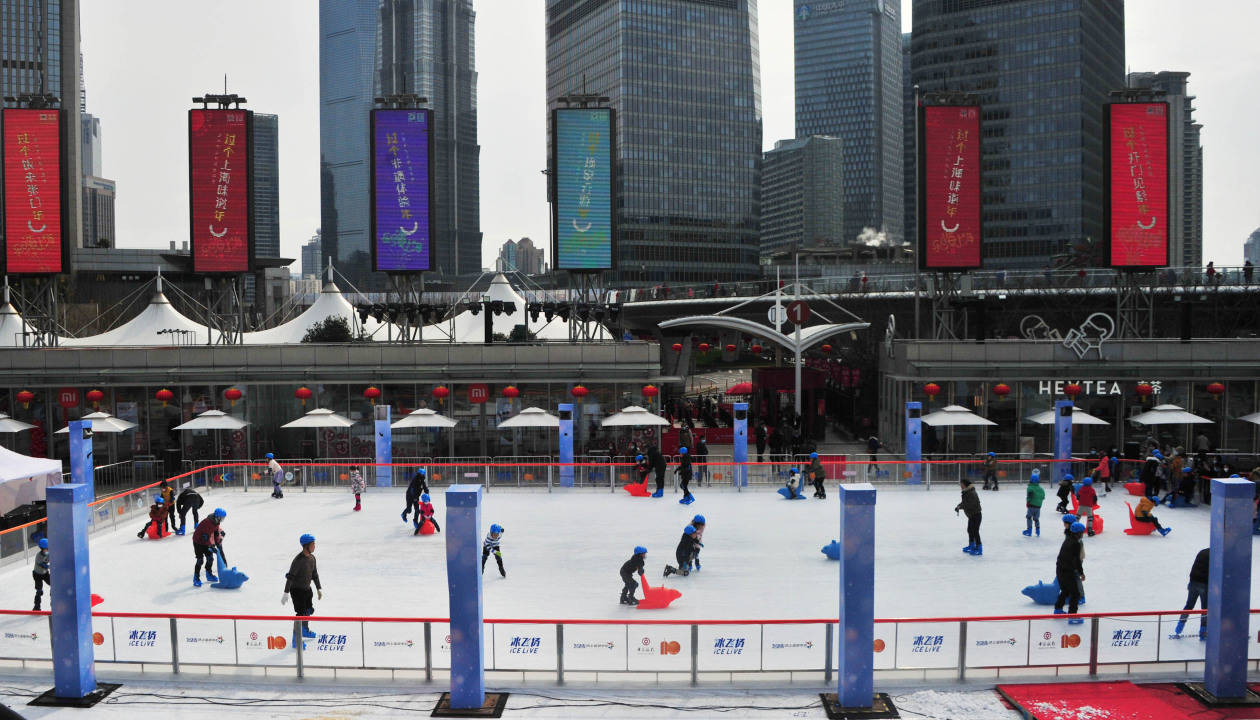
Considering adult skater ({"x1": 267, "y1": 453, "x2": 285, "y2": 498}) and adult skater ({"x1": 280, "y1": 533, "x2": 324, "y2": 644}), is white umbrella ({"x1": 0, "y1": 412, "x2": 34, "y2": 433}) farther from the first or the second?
adult skater ({"x1": 280, "y1": 533, "x2": 324, "y2": 644})

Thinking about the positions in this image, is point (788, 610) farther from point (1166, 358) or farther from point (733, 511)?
point (1166, 358)

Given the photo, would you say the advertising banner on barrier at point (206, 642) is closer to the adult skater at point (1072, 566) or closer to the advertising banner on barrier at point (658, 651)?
the advertising banner on barrier at point (658, 651)

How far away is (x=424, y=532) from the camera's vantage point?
897 inches

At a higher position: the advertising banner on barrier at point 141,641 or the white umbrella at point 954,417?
the white umbrella at point 954,417

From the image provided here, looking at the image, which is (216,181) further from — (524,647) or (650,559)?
(524,647)

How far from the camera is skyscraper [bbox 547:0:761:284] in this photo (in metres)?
154

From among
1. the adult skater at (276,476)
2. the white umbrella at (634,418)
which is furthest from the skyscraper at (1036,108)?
the adult skater at (276,476)

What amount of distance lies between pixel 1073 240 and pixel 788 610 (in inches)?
5782

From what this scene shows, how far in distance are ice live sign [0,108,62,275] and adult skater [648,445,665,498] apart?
25747 millimetres

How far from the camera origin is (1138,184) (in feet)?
126

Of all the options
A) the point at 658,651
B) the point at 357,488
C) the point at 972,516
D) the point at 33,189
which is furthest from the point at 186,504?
the point at 33,189

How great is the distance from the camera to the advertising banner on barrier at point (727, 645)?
12695 millimetres

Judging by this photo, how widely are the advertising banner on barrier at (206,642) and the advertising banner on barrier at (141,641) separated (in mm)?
237

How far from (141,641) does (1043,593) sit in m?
13.7
